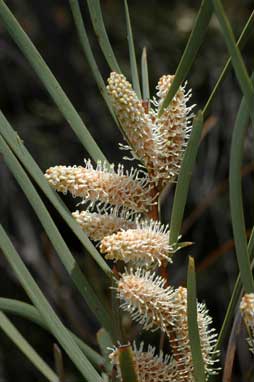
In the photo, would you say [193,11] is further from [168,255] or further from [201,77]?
[168,255]

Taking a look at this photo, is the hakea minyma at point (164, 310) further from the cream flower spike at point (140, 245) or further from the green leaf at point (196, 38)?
the green leaf at point (196, 38)

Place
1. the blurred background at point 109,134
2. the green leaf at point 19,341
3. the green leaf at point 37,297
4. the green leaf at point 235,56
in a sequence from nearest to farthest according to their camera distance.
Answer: the green leaf at point 235,56 < the green leaf at point 37,297 < the green leaf at point 19,341 < the blurred background at point 109,134

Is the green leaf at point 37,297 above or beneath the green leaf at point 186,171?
beneath

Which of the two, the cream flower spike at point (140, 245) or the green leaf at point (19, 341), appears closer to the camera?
the cream flower spike at point (140, 245)

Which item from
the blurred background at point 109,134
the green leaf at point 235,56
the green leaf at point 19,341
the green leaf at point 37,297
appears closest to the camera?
the green leaf at point 235,56

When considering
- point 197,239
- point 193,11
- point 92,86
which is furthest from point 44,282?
point 193,11

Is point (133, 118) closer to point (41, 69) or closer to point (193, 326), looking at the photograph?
point (41, 69)

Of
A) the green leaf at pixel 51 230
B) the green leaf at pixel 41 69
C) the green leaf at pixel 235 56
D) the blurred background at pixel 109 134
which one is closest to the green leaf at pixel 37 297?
the green leaf at pixel 51 230
